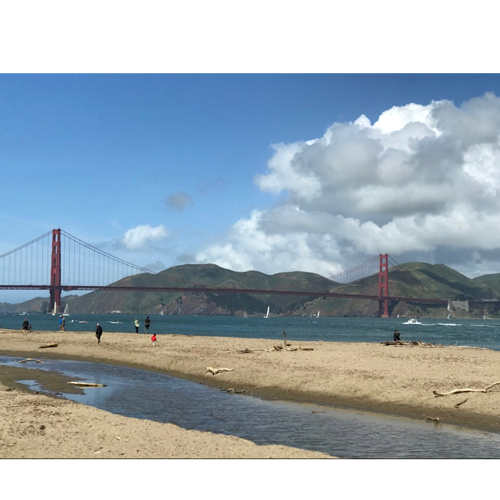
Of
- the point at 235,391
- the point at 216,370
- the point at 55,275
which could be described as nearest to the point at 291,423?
the point at 235,391

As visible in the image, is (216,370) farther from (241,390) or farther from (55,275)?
(55,275)

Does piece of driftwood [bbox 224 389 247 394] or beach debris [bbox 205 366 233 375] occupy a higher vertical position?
beach debris [bbox 205 366 233 375]

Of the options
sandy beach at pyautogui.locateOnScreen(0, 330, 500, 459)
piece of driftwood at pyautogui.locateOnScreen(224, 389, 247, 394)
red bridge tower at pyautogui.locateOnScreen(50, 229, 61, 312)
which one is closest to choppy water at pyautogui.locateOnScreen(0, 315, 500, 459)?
piece of driftwood at pyautogui.locateOnScreen(224, 389, 247, 394)

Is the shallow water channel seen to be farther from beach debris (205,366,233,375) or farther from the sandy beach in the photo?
beach debris (205,366,233,375)

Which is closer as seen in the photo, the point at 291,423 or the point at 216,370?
the point at 291,423
